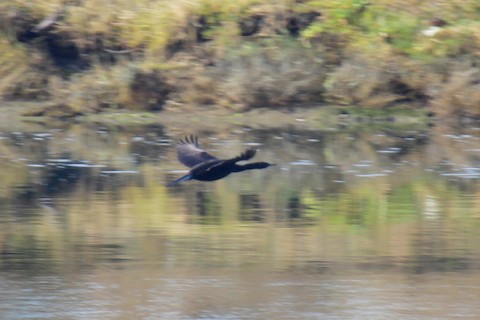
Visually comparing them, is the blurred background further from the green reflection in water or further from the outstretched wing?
the outstretched wing

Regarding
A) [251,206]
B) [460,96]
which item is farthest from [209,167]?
[460,96]

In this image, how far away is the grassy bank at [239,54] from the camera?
Answer: 17812 millimetres

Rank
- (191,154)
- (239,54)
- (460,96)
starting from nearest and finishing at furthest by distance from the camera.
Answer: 1. (191,154)
2. (460,96)
3. (239,54)

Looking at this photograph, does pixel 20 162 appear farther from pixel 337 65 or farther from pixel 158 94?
pixel 337 65

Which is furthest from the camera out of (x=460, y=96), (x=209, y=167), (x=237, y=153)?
(x=460, y=96)

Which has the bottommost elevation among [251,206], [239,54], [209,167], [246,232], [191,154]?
[239,54]

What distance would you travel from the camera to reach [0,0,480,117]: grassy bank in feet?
58.4

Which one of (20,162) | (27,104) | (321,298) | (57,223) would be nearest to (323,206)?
(57,223)

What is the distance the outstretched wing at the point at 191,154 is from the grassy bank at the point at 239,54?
8.06 metres

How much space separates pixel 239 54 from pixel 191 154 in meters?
8.92

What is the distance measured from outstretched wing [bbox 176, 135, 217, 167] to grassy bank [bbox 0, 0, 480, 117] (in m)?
8.06

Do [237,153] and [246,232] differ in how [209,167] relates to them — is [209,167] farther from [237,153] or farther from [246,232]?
[237,153]

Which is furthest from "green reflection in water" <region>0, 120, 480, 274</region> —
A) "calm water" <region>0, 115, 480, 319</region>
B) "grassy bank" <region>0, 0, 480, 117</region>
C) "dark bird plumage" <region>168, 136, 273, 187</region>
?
"grassy bank" <region>0, 0, 480, 117</region>

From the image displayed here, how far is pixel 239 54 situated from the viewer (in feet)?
60.2
